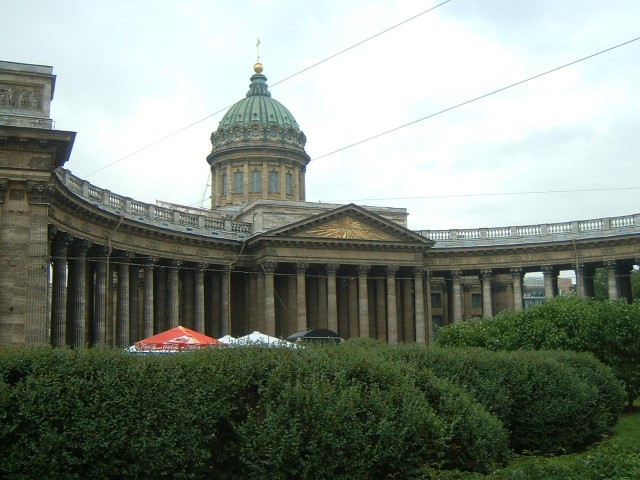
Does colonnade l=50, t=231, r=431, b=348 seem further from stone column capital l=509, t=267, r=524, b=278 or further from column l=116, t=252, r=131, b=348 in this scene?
stone column capital l=509, t=267, r=524, b=278

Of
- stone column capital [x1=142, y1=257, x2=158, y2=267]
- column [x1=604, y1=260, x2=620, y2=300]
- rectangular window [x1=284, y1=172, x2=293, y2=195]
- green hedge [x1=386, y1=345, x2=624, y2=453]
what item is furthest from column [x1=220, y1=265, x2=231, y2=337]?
green hedge [x1=386, y1=345, x2=624, y2=453]

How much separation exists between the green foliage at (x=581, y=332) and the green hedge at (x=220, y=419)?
59.6ft

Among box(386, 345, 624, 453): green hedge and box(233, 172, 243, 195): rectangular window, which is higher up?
box(233, 172, 243, 195): rectangular window

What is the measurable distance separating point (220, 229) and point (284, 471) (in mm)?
43161

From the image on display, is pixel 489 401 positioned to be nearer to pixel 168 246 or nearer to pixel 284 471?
pixel 284 471

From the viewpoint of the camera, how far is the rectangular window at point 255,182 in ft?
247

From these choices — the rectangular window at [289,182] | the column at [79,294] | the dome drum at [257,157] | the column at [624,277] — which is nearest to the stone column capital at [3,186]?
the column at [79,294]

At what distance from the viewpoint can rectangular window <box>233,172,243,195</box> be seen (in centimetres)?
7600

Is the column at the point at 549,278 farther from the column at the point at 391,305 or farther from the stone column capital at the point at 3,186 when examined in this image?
the stone column capital at the point at 3,186

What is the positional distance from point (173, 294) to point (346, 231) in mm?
14406

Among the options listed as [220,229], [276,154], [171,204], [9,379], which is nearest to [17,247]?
[9,379]

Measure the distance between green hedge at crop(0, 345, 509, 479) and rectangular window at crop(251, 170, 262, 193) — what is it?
55.7 m

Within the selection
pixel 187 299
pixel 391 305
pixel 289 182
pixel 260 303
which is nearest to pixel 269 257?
pixel 260 303

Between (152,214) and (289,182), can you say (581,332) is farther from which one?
(289,182)
